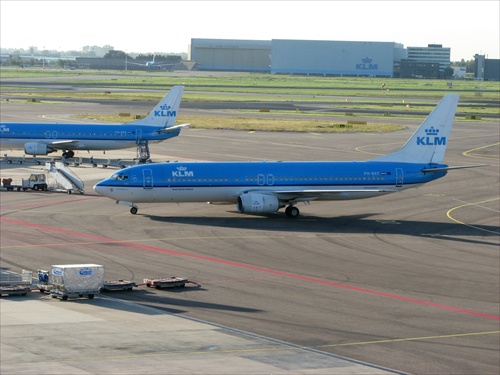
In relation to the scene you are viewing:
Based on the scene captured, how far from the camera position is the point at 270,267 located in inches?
2044

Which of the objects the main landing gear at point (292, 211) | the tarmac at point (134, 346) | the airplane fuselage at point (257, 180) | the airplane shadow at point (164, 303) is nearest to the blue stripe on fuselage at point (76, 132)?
the airplane fuselage at point (257, 180)

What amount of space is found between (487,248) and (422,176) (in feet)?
40.5

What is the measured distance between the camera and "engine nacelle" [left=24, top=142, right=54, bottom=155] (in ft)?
333

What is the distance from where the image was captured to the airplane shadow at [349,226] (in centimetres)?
6356

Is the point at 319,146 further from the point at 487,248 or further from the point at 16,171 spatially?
the point at 487,248

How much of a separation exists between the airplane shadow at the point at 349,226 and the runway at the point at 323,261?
0.13m

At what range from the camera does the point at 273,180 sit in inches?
2667

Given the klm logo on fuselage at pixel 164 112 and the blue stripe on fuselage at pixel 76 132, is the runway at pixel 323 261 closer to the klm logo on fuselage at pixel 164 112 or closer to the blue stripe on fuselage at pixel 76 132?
the blue stripe on fuselage at pixel 76 132

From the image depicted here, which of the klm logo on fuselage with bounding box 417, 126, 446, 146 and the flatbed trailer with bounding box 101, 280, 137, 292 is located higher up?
the klm logo on fuselage with bounding box 417, 126, 446, 146

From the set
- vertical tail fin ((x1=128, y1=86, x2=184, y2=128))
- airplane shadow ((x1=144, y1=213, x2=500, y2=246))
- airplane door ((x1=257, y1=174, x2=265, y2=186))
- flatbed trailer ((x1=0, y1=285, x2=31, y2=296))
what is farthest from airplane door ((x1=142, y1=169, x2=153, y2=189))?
vertical tail fin ((x1=128, y1=86, x2=184, y2=128))

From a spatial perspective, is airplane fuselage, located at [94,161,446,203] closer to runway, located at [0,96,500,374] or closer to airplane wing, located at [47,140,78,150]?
runway, located at [0,96,500,374]

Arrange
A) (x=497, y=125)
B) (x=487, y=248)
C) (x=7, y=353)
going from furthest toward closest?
(x=497, y=125)
(x=487, y=248)
(x=7, y=353)

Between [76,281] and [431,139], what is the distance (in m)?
35.9

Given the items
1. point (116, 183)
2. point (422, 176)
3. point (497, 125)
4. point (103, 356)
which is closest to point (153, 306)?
point (103, 356)
